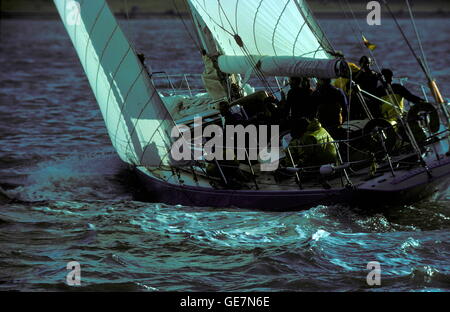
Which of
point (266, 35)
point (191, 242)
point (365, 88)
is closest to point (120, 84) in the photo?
point (266, 35)

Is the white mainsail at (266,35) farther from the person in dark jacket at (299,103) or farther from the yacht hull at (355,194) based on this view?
the yacht hull at (355,194)

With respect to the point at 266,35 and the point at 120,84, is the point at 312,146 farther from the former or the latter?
the point at 120,84

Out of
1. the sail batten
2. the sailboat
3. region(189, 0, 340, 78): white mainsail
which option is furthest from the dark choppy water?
the sail batten

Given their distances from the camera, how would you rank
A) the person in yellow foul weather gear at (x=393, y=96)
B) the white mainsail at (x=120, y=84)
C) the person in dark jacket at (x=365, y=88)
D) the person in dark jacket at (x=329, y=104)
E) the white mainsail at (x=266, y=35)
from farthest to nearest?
the person in dark jacket at (x=365, y=88)
the white mainsail at (x=120, y=84)
the person in yellow foul weather gear at (x=393, y=96)
the white mainsail at (x=266, y=35)
the person in dark jacket at (x=329, y=104)

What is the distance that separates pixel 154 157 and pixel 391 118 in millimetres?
3495

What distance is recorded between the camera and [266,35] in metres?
12.5

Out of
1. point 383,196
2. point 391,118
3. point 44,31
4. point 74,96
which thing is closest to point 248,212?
point 383,196

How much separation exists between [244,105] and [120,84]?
1850 millimetres

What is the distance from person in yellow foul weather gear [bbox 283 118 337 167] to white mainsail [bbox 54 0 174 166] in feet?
6.08

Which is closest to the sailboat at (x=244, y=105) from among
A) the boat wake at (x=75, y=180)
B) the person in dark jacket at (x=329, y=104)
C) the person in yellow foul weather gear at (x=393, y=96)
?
the person in dark jacket at (x=329, y=104)

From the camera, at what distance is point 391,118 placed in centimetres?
1302

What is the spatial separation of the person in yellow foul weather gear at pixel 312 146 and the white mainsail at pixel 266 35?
0.68 metres

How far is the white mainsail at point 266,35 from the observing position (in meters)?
12.1

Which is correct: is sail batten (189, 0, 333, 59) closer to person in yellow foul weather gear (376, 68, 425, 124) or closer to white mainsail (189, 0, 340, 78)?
white mainsail (189, 0, 340, 78)
